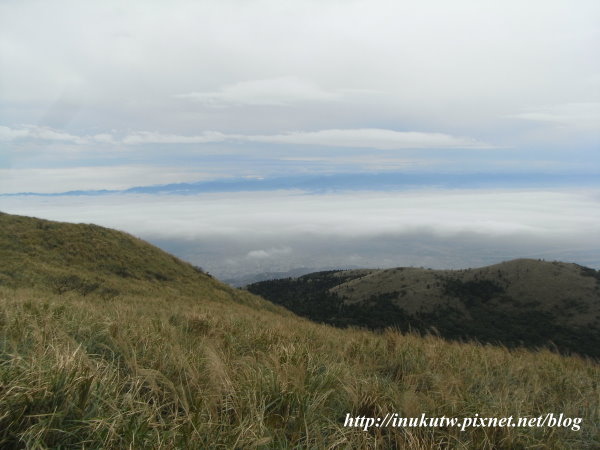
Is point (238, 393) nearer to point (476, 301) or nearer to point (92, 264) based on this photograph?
point (92, 264)

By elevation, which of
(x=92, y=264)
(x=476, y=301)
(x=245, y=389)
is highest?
(x=245, y=389)

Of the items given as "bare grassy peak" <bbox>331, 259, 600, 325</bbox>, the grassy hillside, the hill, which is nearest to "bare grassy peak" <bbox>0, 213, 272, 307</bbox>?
the grassy hillside

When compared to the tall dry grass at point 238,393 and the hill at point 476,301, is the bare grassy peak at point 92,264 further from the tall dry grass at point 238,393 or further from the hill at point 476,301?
the hill at point 476,301

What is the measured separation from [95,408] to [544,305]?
111785 millimetres

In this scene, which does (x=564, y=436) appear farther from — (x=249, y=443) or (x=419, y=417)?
(x=249, y=443)

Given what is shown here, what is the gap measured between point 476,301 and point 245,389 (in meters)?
110

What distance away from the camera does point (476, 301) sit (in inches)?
3952

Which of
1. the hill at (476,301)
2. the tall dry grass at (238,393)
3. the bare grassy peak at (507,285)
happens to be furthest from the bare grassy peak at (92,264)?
the bare grassy peak at (507,285)

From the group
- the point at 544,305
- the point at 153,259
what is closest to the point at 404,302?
the point at 544,305

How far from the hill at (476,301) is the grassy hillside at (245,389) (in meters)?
67.7

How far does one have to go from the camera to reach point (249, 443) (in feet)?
9.84

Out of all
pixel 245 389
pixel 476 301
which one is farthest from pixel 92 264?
pixel 476 301

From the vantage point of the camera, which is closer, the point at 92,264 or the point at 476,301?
the point at 92,264

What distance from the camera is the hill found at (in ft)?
261
